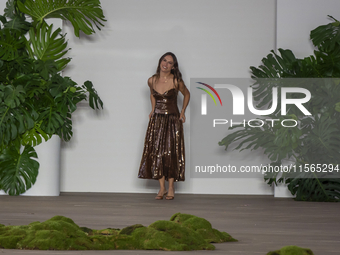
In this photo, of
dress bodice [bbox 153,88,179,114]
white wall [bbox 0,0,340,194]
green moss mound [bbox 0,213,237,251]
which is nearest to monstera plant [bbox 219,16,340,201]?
dress bodice [bbox 153,88,179,114]

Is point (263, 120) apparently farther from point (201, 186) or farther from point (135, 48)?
point (135, 48)

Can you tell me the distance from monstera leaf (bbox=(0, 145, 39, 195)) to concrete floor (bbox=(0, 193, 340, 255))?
0.48 feet

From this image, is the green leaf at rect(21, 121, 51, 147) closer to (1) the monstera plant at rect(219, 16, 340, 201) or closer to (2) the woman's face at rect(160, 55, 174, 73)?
(2) the woman's face at rect(160, 55, 174, 73)

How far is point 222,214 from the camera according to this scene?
3229 mm

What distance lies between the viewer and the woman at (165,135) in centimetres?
425

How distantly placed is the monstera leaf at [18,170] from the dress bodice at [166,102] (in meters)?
1.40

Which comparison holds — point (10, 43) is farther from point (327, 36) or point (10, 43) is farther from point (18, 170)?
point (327, 36)

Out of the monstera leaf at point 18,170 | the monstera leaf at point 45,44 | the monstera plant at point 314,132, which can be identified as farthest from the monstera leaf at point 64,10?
the monstera plant at point 314,132

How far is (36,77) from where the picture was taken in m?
4.14

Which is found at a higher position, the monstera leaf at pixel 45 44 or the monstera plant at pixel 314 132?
the monstera leaf at pixel 45 44

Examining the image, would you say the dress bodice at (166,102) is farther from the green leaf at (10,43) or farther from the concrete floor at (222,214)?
the green leaf at (10,43)

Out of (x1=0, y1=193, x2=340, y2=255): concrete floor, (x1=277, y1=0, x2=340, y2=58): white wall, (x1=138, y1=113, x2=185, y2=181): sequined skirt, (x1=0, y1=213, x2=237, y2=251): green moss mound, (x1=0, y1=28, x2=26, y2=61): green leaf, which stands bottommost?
(x1=0, y1=193, x2=340, y2=255): concrete floor

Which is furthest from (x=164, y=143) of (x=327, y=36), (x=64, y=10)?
(x=327, y=36)

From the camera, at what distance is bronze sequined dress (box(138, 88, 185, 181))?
4.24m
